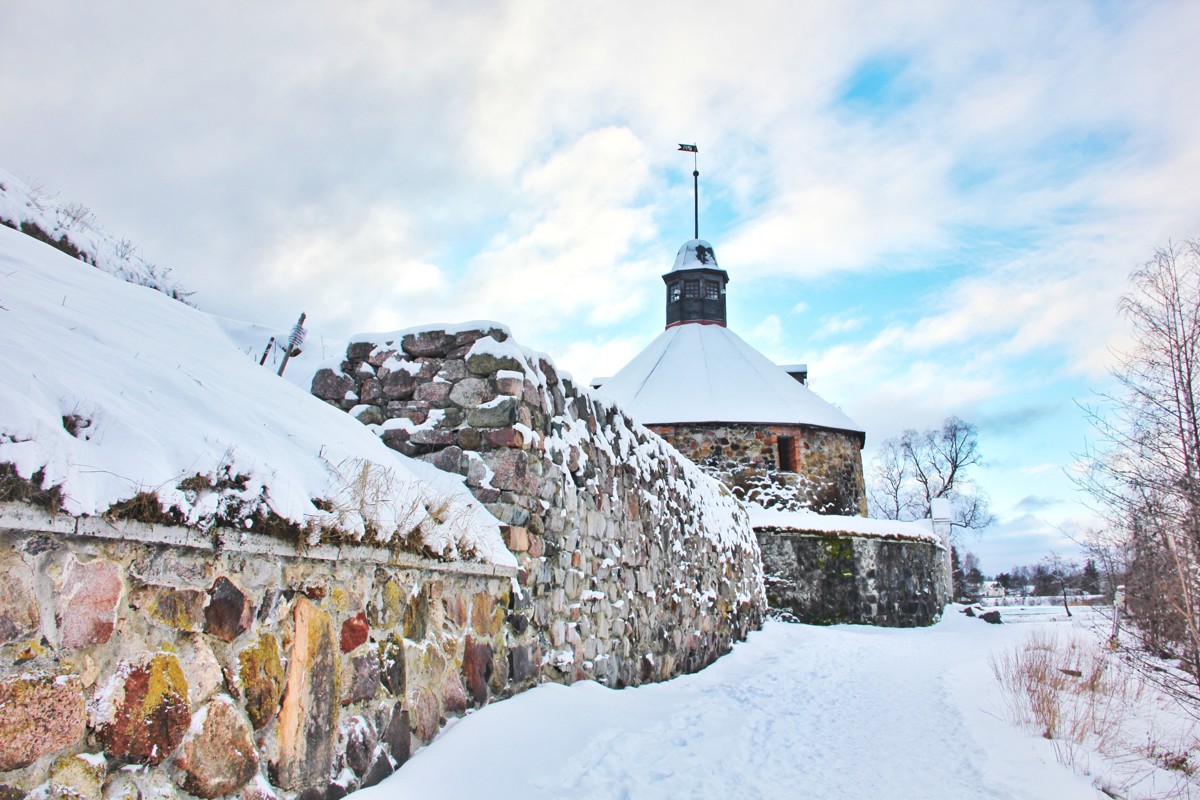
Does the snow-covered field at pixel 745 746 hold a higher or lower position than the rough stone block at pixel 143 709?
lower

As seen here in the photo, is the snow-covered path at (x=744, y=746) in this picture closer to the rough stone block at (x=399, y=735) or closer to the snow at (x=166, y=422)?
the rough stone block at (x=399, y=735)

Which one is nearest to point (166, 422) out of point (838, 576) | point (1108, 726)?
Answer: point (1108, 726)

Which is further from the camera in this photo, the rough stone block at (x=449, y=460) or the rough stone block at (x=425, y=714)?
the rough stone block at (x=449, y=460)

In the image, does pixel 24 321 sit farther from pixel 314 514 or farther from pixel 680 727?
pixel 680 727

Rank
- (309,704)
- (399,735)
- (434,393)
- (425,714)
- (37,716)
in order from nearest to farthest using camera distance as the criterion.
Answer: (37,716), (309,704), (399,735), (425,714), (434,393)

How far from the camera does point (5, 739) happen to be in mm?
1769

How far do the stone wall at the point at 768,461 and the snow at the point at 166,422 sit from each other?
53.4ft

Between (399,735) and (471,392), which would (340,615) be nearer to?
(399,735)

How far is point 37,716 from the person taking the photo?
6.03ft

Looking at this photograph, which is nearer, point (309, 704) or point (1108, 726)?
point (309, 704)

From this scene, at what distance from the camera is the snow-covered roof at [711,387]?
67.9 ft

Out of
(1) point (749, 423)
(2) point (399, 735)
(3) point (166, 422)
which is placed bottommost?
(2) point (399, 735)

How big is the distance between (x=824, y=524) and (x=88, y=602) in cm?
1724

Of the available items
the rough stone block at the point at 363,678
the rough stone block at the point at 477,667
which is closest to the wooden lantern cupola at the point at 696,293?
the rough stone block at the point at 477,667
